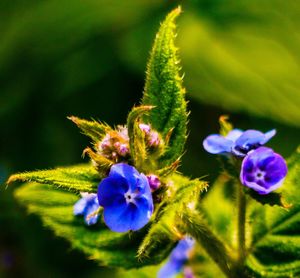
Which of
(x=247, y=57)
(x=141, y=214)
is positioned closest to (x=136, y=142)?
(x=141, y=214)

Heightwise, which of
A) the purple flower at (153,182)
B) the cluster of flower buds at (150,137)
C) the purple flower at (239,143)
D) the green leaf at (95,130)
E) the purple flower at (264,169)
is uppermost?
the green leaf at (95,130)

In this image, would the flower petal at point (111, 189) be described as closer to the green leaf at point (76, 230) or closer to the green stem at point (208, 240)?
the green stem at point (208, 240)

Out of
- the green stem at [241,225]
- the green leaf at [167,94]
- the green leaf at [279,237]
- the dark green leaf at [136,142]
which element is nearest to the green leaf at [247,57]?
the green leaf at [279,237]

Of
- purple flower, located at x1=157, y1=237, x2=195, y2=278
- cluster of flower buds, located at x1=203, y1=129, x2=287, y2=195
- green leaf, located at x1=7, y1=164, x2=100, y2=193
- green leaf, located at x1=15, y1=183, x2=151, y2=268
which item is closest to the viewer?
green leaf, located at x1=7, y1=164, x2=100, y2=193

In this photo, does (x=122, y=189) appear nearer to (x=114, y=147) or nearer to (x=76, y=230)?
(x=114, y=147)

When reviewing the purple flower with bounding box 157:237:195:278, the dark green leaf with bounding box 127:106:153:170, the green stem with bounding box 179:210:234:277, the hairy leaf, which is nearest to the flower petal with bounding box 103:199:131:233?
the dark green leaf with bounding box 127:106:153:170

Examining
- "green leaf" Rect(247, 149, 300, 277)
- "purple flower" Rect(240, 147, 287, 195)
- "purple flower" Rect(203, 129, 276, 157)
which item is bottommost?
"green leaf" Rect(247, 149, 300, 277)

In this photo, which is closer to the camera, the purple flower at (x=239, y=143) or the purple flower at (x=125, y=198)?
the purple flower at (x=125, y=198)

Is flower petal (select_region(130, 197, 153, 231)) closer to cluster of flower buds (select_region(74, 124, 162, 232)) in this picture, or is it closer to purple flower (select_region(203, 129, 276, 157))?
cluster of flower buds (select_region(74, 124, 162, 232))
